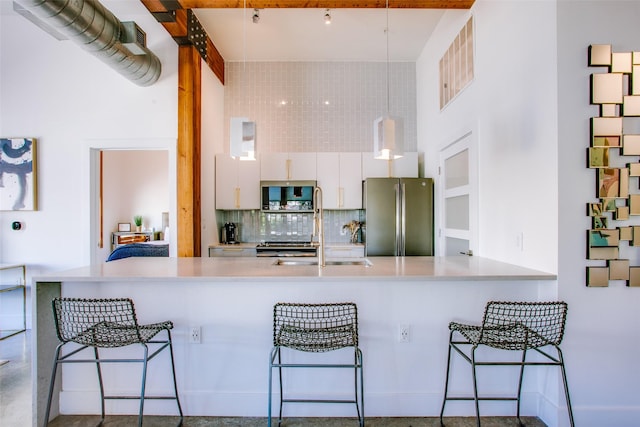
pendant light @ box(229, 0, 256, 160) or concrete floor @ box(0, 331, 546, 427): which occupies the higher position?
pendant light @ box(229, 0, 256, 160)

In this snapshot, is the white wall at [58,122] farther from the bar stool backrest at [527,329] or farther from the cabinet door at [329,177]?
the bar stool backrest at [527,329]

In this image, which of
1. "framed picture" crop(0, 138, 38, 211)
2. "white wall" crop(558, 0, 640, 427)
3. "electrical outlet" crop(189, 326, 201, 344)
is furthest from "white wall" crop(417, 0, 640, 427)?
"framed picture" crop(0, 138, 38, 211)

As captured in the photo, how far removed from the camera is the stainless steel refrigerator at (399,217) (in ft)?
13.0

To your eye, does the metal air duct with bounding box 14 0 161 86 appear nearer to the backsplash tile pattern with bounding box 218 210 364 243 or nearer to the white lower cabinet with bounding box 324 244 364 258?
the backsplash tile pattern with bounding box 218 210 364 243

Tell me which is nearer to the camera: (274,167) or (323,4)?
(323,4)

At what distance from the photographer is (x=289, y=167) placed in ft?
14.4

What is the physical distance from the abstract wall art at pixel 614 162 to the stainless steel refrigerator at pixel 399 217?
2.13 meters

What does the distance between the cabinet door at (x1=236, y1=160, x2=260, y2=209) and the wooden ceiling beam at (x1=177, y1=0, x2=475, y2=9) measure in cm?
186

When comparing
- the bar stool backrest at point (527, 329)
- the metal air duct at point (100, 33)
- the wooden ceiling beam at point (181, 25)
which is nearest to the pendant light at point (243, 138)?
the metal air duct at point (100, 33)

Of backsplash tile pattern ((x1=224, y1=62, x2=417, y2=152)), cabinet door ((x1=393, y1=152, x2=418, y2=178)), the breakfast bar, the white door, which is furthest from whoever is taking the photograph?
backsplash tile pattern ((x1=224, y1=62, x2=417, y2=152))

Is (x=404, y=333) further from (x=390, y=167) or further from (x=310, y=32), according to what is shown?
(x=310, y=32)

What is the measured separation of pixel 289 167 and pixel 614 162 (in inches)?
130

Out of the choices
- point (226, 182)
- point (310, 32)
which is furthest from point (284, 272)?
point (310, 32)

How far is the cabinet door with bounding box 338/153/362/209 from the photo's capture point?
172 inches
